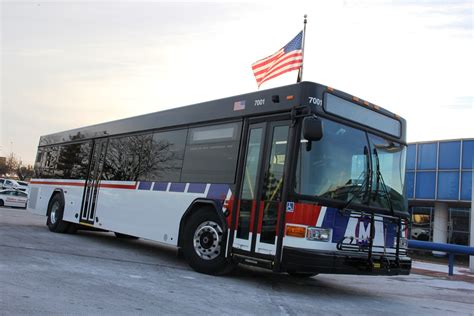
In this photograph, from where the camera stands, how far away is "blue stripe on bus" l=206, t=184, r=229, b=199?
327 inches

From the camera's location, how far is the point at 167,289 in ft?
22.0

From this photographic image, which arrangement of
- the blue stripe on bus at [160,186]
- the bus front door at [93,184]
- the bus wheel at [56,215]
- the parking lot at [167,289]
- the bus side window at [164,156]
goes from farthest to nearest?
the bus wheel at [56,215]
the bus front door at [93,184]
the blue stripe on bus at [160,186]
the bus side window at [164,156]
the parking lot at [167,289]

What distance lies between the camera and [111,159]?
1221cm

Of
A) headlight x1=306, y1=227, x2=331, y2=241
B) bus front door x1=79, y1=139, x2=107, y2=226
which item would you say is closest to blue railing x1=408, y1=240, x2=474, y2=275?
headlight x1=306, y1=227, x2=331, y2=241

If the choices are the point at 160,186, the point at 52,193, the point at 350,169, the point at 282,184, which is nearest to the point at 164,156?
the point at 160,186

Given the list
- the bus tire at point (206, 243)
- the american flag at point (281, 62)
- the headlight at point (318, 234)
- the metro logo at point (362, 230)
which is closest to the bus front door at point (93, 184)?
the bus tire at point (206, 243)

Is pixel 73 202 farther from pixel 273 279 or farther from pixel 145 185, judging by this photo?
pixel 273 279

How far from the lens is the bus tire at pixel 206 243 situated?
8133 millimetres

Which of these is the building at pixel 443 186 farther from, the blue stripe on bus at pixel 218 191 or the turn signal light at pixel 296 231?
the turn signal light at pixel 296 231

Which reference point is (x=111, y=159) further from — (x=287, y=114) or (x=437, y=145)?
(x=437, y=145)

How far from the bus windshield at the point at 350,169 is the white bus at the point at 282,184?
2 cm

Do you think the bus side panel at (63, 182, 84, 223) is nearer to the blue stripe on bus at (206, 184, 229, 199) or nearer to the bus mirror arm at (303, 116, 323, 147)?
the blue stripe on bus at (206, 184, 229, 199)

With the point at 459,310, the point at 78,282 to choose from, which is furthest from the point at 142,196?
the point at 459,310

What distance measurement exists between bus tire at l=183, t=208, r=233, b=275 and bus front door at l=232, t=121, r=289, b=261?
0.45m
